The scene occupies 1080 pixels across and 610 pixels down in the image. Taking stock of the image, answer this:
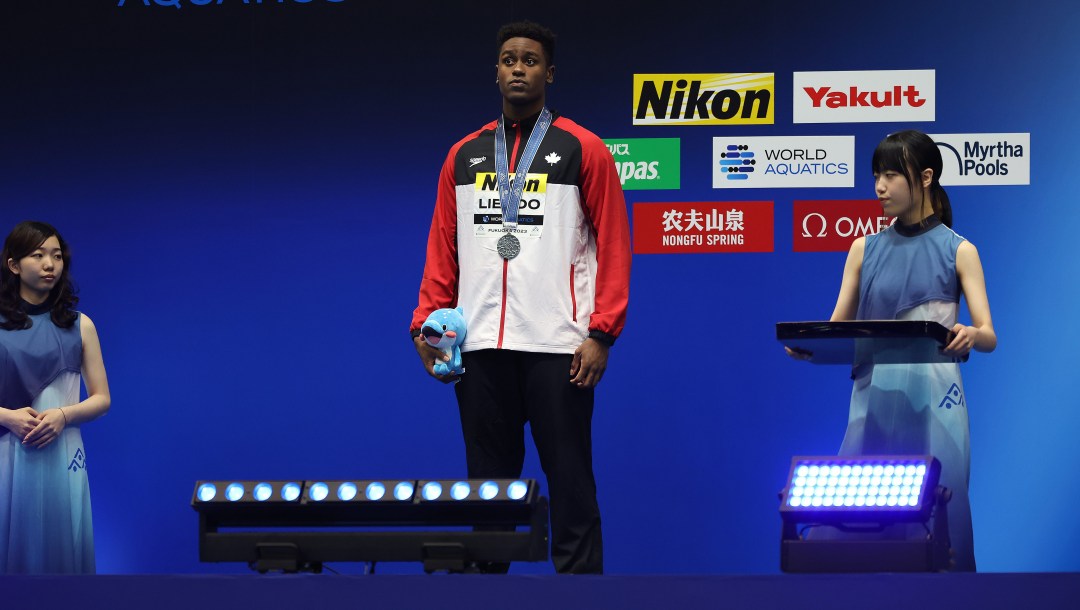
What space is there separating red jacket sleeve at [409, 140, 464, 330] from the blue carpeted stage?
3.76 ft

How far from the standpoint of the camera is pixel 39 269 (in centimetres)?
368

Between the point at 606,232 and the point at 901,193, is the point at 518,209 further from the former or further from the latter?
the point at 901,193

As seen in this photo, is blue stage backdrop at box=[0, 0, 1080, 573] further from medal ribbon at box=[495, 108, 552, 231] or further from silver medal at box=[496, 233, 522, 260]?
silver medal at box=[496, 233, 522, 260]

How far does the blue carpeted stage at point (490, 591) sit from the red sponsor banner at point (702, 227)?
2692 mm

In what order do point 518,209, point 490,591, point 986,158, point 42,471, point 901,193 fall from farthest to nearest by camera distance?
point 986,158 < point 42,471 < point 901,193 < point 518,209 < point 490,591

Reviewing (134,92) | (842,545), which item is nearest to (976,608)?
(842,545)

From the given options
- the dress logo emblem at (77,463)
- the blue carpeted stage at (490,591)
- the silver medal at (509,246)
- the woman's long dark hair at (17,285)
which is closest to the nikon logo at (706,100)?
the silver medal at (509,246)

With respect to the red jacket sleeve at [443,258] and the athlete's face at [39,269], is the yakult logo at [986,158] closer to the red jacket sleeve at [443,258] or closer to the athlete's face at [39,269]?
the red jacket sleeve at [443,258]

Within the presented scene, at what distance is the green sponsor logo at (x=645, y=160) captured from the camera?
4652mm

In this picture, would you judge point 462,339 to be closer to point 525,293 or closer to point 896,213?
point 525,293

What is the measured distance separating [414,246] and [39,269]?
4.73 feet

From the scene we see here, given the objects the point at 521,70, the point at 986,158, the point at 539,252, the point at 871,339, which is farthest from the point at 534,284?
the point at 986,158

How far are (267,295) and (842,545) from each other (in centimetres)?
286

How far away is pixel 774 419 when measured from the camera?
182 inches
